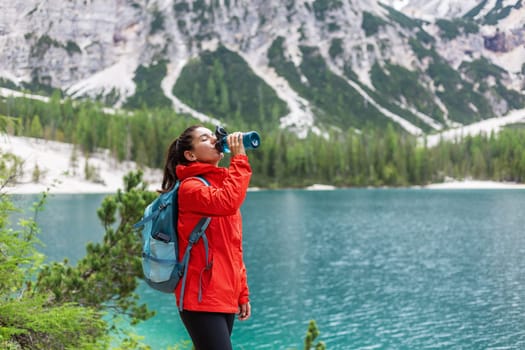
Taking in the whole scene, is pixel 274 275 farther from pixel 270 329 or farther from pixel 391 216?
pixel 391 216

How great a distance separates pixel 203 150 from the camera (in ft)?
13.7

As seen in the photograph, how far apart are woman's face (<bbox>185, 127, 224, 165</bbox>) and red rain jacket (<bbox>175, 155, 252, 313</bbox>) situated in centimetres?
17

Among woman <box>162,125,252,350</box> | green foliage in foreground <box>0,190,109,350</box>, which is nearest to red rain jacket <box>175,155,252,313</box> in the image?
woman <box>162,125,252,350</box>

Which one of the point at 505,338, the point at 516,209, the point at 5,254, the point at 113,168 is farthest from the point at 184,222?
the point at 113,168

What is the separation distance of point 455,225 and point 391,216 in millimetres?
11515

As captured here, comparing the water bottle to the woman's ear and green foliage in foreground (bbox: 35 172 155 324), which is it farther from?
green foliage in foreground (bbox: 35 172 155 324)

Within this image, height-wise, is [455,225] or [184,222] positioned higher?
[184,222]

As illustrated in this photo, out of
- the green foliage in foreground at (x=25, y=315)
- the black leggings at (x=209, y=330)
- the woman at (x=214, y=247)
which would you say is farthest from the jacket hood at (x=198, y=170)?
the green foliage in foreground at (x=25, y=315)

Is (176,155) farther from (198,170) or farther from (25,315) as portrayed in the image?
(25,315)

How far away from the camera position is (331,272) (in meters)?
34.6

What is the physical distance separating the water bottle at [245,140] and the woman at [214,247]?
56 millimetres

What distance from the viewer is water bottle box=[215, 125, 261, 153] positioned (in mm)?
4039

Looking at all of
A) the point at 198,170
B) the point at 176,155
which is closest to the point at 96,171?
the point at 176,155

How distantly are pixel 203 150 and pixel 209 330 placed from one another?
4.78 feet
